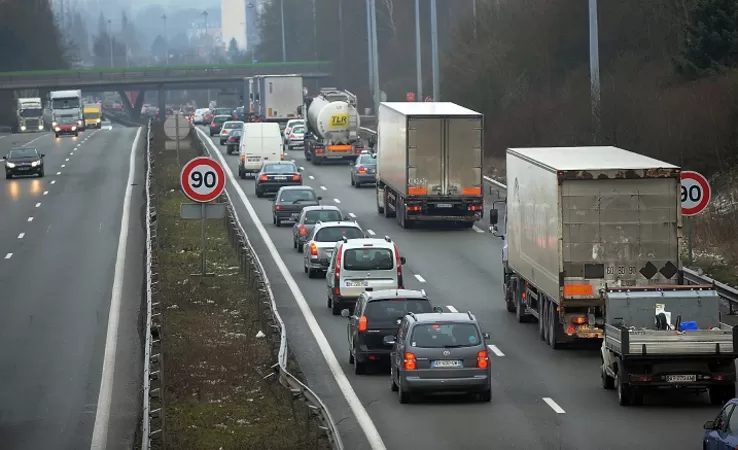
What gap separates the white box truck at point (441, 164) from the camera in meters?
46.6

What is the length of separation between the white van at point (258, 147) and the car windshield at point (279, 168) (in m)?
7.70

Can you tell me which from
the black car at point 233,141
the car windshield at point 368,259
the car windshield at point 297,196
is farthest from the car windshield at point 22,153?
the car windshield at point 368,259

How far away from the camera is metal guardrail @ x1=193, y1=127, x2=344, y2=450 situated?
61.0 feet

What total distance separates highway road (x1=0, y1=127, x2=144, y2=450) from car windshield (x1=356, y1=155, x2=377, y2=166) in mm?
9121

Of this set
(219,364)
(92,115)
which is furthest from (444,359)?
(92,115)

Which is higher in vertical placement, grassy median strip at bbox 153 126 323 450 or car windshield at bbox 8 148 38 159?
car windshield at bbox 8 148 38 159

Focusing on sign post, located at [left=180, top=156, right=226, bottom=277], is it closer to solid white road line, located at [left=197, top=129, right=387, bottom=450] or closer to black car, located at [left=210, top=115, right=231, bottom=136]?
solid white road line, located at [left=197, top=129, right=387, bottom=450]

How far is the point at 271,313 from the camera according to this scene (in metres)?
28.9

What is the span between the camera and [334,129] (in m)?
74.9

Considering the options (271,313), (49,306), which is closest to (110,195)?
(49,306)

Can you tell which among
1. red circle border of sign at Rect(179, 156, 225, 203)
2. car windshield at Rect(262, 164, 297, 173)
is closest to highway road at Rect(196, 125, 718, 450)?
red circle border of sign at Rect(179, 156, 225, 203)

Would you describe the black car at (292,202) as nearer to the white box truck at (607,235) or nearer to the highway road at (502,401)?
the highway road at (502,401)

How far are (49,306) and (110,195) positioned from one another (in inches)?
1128

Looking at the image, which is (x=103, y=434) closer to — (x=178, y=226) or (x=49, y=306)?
(x=49, y=306)
